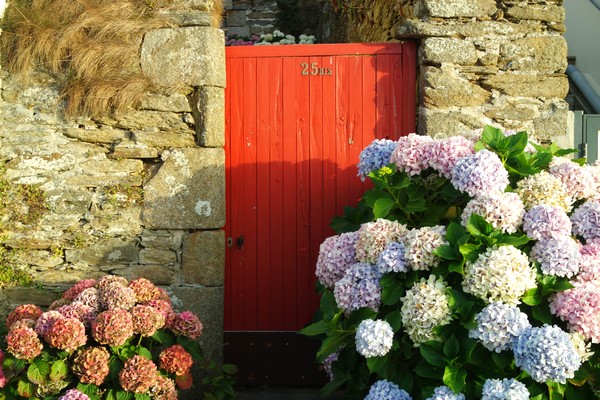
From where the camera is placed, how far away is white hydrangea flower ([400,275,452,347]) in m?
3.07

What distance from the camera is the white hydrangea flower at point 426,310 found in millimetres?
3072

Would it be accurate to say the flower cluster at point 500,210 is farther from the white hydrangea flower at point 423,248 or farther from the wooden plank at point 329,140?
the wooden plank at point 329,140

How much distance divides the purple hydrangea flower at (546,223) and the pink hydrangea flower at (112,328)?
1.89 m

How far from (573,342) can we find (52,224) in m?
2.92

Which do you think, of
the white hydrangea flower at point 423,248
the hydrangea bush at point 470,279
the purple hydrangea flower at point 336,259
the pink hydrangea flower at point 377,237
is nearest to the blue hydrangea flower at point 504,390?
the hydrangea bush at point 470,279

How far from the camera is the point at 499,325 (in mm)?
2949

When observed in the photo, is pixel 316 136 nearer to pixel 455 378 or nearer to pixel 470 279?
pixel 470 279

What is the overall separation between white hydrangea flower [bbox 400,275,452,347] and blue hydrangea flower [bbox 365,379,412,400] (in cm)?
22

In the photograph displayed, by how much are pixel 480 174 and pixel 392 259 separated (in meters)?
0.54

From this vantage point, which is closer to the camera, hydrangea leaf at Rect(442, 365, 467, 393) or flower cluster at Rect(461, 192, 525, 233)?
hydrangea leaf at Rect(442, 365, 467, 393)

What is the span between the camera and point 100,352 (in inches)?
136

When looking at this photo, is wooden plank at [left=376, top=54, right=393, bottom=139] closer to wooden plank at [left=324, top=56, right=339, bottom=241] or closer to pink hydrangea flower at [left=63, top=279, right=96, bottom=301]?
wooden plank at [left=324, top=56, right=339, bottom=241]

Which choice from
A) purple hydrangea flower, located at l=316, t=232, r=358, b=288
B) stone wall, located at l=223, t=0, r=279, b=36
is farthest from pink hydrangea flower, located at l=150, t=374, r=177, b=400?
stone wall, located at l=223, t=0, r=279, b=36

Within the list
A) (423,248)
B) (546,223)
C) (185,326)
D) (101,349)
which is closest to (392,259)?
(423,248)
